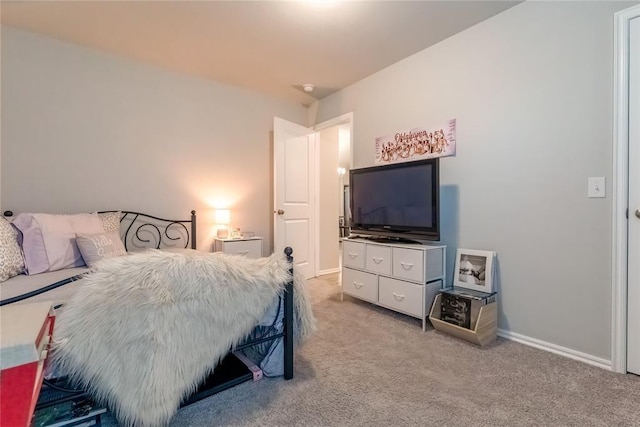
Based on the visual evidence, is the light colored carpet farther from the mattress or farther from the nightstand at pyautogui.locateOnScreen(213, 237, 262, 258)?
the nightstand at pyautogui.locateOnScreen(213, 237, 262, 258)

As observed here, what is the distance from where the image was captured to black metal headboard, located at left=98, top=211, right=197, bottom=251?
2965mm

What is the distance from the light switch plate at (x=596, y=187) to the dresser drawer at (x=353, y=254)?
1.68 meters

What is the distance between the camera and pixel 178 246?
129 inches

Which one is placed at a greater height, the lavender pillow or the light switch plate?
the light switch plate

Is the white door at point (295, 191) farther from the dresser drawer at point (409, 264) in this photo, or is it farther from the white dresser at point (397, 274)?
the dresser drawer at point (409, 264)

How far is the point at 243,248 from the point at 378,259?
1.48 metres

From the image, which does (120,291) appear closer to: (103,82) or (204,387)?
(204,387)

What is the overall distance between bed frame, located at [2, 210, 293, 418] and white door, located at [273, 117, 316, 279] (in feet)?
3.20

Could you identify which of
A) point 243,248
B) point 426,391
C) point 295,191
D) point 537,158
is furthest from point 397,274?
point 295,191

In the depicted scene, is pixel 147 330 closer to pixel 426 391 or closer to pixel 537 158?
A: pixel 426 391

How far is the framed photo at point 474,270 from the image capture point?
2.31 meters

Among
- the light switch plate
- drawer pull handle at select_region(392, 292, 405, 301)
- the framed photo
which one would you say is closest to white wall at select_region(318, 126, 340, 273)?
drawer pull handle at select_region(392, 292, 405, 301)

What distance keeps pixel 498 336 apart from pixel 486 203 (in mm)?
997

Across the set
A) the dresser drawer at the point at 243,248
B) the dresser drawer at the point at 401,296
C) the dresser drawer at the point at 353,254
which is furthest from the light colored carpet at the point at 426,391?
the dresser drawer at the point at 243,248
